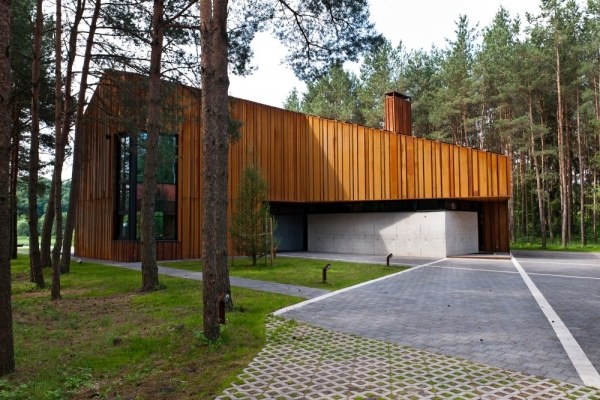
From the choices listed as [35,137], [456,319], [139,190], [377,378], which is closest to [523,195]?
[139,190]

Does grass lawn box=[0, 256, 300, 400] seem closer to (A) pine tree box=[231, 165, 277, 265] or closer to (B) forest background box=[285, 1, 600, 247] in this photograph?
(A) pine tree box=[231, 165, 277, 265]

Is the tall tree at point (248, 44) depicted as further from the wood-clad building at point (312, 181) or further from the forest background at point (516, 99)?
the forest background at point (516, 99)

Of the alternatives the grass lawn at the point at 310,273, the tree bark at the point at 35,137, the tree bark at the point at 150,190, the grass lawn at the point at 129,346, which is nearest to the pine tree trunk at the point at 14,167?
the tree bark at the point at 35,137

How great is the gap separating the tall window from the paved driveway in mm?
11495

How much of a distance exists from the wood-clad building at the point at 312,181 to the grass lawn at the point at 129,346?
9839 mm

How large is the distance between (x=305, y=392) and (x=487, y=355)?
2444 millimetres

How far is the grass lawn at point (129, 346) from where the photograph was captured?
13.7 feet

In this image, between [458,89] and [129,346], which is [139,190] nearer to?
[129,346]

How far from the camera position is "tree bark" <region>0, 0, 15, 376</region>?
4480 millimetres

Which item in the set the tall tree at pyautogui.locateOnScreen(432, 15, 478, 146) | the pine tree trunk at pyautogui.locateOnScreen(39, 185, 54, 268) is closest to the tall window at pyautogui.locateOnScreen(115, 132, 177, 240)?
the pine tree trunk at pyautogui.locateOnScreen(39, 185, 54, 268)

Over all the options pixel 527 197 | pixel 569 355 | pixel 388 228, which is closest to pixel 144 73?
pixel 569 355

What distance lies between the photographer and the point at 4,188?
449cm

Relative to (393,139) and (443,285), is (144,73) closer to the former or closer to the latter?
(443,285)

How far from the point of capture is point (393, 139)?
20.5m
